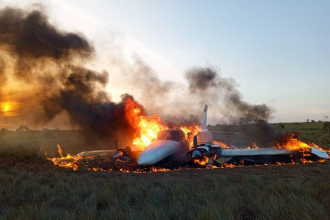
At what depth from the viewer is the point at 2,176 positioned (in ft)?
44.9

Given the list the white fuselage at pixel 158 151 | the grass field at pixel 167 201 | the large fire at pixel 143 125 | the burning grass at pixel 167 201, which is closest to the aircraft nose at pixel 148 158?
the white fuselage at pixel 158 151

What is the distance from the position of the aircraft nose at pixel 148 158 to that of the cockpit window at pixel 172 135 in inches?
143

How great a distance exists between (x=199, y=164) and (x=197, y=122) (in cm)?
1298

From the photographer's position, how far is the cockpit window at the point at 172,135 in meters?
21.4

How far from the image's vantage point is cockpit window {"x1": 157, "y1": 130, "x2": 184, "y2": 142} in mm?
21375

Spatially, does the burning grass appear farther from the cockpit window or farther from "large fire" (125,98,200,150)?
"large fire" (125,98,200,150)

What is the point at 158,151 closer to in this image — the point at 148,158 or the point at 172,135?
the point at 148,158

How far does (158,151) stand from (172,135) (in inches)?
138

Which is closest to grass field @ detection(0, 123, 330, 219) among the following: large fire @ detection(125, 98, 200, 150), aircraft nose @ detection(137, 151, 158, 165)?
aircraft nose @ detection(137, 151, 158, 165)

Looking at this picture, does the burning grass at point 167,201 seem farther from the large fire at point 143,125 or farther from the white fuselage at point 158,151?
the large fire at point 143,125

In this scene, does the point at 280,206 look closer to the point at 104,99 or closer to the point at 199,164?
the point at 199,164

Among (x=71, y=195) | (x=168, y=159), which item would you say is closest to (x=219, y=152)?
(x=168, y=159)

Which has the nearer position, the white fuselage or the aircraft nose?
the aircraft nose

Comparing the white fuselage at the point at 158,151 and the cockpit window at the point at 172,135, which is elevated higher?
the cockpit window at the point at 172,135
